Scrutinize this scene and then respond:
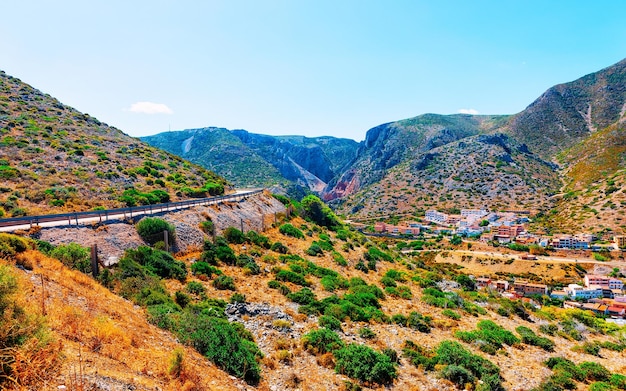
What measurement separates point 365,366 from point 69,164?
34947 mm

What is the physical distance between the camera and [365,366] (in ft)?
34.9

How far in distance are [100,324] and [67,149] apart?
3607 centimetres

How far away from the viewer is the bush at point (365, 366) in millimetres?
10430

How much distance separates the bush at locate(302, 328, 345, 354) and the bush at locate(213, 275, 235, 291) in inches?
206

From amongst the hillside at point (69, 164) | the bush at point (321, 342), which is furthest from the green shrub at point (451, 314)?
the hillside at point (69, 164)

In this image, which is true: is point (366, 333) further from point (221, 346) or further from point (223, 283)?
point (223, 283)

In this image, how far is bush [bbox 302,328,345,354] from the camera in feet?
37.7

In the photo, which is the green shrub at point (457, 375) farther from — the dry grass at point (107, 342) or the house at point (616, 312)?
the house at point (616, 312)

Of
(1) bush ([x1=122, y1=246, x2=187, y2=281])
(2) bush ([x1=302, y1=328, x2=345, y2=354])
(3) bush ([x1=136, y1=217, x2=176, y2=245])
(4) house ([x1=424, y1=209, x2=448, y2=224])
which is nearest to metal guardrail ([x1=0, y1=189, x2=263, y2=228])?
(3) bush ([x1=136, y1=217, x2=176, y2=245])

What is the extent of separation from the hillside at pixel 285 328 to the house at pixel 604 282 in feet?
123

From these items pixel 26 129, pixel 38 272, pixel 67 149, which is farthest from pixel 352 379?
pixel 26 129

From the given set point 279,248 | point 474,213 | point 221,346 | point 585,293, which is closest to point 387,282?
point 279,248

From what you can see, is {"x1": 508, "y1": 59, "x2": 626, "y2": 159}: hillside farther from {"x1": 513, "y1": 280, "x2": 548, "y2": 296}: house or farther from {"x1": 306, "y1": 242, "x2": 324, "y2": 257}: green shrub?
{"x1": 306, "y1": 242, "x2": 324, "y2": 257}: green shrub

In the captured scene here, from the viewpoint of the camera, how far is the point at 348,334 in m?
13.5
